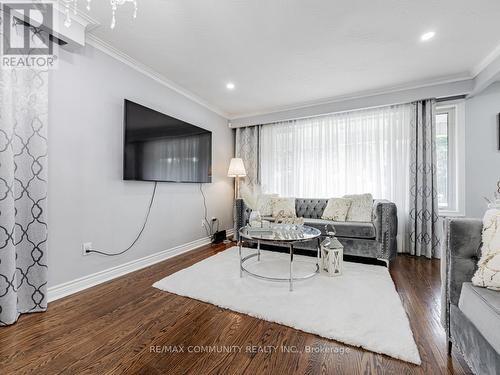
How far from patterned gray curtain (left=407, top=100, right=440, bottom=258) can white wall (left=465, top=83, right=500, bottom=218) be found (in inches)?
18.7

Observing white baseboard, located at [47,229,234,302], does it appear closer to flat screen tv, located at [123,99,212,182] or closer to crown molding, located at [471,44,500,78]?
flat screen tv, located at [123,99,212,182]

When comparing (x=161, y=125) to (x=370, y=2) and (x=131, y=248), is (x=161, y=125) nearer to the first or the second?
(x=131, y=248)

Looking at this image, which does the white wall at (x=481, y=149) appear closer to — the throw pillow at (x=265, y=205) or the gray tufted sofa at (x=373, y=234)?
the gray tufted sofa at (x=373, y=234)

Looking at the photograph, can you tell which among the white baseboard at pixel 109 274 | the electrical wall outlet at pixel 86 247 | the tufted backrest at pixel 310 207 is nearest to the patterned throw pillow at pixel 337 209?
the tufted backrest at pixel 310 207

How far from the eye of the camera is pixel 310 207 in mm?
3906

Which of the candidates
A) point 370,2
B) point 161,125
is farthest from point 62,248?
point 370,2

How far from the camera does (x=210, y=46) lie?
244cm

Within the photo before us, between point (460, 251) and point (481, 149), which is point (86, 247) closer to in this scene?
point (460, 251)

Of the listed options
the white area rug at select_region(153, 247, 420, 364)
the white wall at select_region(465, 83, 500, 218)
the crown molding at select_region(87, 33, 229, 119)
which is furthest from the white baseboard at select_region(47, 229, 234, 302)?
the white wall at select_region(465, 83, 500, 218)

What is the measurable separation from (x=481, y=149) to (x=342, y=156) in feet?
5.84

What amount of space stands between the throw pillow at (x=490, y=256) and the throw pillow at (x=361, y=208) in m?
2.12

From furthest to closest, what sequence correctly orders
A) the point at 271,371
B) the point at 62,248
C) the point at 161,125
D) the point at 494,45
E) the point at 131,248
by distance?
the point at 161,125 < the point at 131,248 < the point at 494,45 < the point at 62,248 < the point at 271,371

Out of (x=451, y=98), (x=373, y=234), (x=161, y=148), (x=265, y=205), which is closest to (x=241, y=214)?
(x=265, y=205)

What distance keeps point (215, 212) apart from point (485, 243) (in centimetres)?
358
